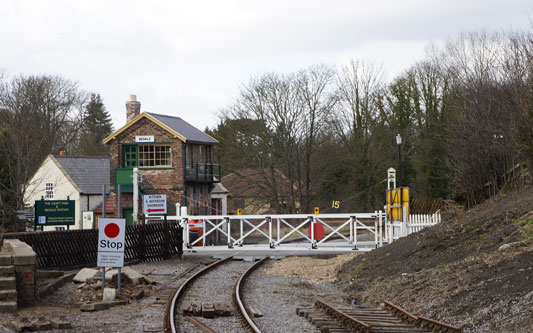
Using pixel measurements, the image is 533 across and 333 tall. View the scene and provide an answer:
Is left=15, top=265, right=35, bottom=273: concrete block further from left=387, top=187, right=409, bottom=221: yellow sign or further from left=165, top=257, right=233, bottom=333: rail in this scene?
left=387, top=187, right=409, bottom=221: yellow sign

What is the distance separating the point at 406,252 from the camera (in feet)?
56.5

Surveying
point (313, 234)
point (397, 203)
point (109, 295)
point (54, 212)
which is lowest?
point (109, 295)

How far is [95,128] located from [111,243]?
60.4 meters

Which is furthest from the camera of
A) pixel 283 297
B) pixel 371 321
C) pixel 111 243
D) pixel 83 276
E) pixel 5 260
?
pixel 83 276

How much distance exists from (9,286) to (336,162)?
38672 millimetres

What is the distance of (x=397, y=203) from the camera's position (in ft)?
83.4

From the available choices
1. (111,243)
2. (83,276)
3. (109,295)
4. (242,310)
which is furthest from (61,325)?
(83,276)

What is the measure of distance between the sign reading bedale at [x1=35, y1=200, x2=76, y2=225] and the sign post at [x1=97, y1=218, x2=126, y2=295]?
1157cm

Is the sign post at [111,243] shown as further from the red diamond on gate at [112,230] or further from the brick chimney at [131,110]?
the brick chimney at [131,110]

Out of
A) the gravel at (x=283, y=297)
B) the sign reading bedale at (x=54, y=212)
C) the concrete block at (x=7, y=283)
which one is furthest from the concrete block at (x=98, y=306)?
the sign reading bedale at (x=54, y=212)

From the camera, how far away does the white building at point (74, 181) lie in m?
43.7

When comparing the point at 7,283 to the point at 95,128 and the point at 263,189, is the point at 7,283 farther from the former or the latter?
the point at 95,128

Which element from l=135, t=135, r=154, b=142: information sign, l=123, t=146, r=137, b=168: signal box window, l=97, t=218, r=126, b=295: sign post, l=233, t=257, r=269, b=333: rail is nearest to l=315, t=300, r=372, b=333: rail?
l=233, t=257, r=269, b=333: rail

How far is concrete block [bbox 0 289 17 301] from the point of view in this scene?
12109mm
